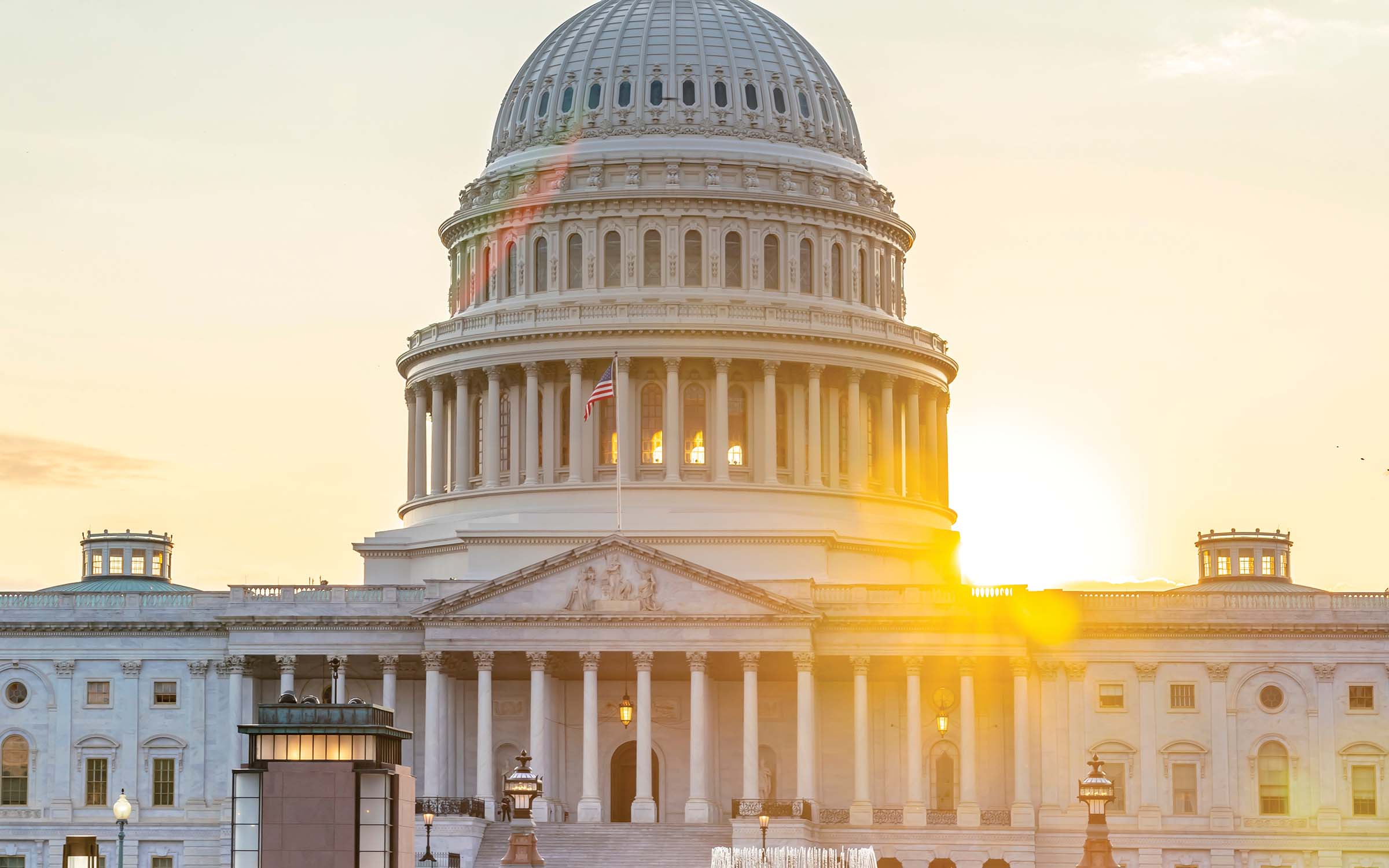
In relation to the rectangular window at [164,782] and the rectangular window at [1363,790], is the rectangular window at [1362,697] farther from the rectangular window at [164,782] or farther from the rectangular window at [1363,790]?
the rectangular window at [164,782]

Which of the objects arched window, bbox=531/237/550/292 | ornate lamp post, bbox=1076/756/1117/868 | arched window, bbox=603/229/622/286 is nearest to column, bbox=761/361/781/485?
arched window, bbox=603/229/622/286

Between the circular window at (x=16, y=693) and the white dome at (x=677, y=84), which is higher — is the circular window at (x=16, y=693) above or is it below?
below

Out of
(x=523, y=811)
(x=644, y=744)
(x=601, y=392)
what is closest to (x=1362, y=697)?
(x=644, y=744)

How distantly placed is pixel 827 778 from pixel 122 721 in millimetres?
28294

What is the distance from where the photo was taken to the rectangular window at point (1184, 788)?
11575 centimetres

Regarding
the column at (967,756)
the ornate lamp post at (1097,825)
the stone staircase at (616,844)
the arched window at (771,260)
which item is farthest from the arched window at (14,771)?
the ornate lamp post at (1097,825)

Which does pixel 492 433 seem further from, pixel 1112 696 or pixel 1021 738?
pixel 1112 696

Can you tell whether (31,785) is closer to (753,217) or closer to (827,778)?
(827,778)

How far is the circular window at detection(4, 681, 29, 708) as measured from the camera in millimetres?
119375

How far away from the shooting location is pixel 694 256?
433ft

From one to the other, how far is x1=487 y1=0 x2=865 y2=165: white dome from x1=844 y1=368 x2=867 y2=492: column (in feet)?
38.0

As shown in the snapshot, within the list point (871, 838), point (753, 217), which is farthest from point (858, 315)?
point (871, 838)

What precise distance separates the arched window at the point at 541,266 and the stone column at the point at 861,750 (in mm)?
26299

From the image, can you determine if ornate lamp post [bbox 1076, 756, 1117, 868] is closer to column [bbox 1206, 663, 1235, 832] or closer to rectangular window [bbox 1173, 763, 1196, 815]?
column [bbox 1206, 663, 1235, 832]
